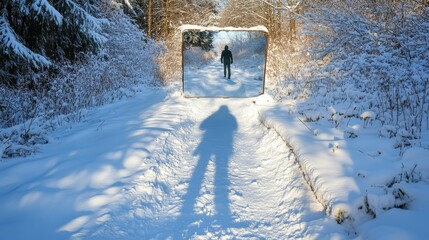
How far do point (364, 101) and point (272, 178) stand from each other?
3.17 m

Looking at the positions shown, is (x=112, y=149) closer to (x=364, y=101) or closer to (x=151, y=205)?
(x=151, y=205)

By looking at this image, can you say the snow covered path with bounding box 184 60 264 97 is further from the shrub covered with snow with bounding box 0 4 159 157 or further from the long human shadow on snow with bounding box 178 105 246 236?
the shrub covered with snow with bounding box 0 4 159 157

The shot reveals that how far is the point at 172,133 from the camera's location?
6.57 meters

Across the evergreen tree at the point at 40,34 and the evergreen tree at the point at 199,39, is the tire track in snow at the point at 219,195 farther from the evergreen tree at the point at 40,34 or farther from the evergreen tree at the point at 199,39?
the evergreen tree at the point at 40,34

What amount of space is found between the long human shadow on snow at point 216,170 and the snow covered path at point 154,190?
0.02 meters

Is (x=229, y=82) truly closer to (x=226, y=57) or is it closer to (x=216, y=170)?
(x=226, y=57)

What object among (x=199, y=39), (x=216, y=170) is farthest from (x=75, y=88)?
(x=216, y=170)

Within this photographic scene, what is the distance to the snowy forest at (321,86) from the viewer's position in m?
3.68

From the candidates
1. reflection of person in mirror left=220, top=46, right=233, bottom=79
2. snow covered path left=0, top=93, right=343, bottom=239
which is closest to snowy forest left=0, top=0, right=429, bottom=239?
snow covered path left=0, top=93, right=343, bottom=239

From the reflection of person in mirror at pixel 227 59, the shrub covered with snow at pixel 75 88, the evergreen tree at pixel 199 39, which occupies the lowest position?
the shrub covered with snow at pixel 75 88

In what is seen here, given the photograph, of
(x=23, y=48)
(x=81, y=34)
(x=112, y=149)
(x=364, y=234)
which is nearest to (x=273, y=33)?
(x=81, y=34)

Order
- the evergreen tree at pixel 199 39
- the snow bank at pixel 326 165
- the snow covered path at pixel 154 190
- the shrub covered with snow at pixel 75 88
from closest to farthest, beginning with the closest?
the snow covered path at pixel 154 190, the snow bank at pixel 326 165, the shrub covered with snow at pixel 75 88, the evergreen tree at pixel 199 39

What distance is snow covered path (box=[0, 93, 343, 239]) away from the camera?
10.7ft

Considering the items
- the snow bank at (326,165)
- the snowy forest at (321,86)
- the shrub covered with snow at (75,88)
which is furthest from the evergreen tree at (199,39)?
the snow bank at (326,165)
